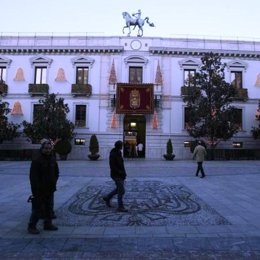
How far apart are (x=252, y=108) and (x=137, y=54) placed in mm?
12132

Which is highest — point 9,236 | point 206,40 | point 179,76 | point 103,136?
point 206,40

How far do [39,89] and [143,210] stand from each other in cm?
2732

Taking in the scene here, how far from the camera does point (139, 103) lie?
33.8 m

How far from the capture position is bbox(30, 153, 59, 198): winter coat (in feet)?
23.0

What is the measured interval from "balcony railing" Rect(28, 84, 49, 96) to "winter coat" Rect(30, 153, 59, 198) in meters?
28.1

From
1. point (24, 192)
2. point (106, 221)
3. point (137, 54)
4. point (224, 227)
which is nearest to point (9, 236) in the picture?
point (106, 221)

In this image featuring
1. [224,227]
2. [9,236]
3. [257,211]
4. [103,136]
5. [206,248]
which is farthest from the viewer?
[103,136]

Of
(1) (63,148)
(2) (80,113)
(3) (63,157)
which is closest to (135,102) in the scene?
(2) (80,113)

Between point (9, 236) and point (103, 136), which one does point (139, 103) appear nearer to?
point (103, 136)

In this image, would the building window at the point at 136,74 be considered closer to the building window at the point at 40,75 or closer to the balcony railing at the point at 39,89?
the balcony railing at the point at 39,89

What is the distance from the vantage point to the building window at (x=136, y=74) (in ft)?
115

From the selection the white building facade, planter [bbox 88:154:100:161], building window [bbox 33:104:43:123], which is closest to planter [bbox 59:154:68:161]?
the white building facade

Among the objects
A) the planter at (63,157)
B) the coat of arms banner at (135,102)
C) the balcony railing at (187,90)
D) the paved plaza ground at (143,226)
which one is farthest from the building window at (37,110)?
the paved plaza ground at (143,226)

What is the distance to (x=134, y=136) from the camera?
3569 cm
